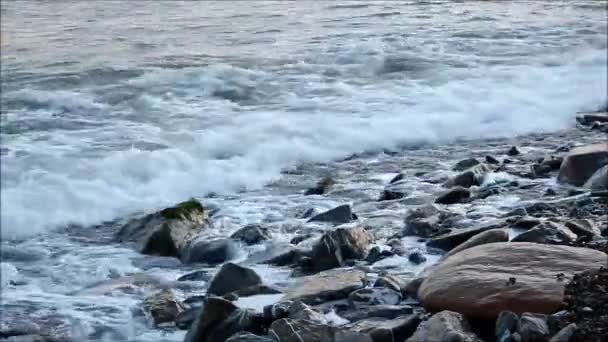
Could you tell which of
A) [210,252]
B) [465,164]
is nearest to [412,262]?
[210,252]

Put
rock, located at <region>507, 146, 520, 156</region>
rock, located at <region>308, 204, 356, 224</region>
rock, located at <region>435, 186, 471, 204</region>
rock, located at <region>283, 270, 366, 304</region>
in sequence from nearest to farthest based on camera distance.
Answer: rock, located at <region>283, 270, 366, 304</region> < rock, located at <region>308, 204, 356, 224</region> < rock, located at <region>435, 186, 471, 204</region> < rock, located at <region>507, 146, 520, 156</region>

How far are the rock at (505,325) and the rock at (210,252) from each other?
7.76 ft

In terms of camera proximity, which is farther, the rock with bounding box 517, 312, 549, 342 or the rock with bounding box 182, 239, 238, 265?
the rock with bounding box 182, 239, 238, 265

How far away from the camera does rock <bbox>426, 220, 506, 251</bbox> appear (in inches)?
236

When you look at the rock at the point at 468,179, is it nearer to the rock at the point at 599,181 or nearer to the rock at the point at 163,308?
the rock at the point at 599,181

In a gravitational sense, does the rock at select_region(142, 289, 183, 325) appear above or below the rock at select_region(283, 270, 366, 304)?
below

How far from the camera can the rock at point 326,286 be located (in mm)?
5137

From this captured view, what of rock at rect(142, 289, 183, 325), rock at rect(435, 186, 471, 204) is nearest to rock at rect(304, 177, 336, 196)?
rock at rect(435, 186, 471, 204)

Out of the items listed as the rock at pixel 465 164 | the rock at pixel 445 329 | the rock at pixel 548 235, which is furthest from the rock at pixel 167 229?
the rock at pixel 445 329

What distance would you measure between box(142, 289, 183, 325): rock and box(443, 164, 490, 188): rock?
296 centimetres

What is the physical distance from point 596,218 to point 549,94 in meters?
5.77

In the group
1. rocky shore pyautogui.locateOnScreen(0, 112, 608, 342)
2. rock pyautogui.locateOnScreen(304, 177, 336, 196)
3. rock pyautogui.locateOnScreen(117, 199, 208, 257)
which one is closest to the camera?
rocky shore pyautogui.locateOnScreen(0, 112, 608, 342)

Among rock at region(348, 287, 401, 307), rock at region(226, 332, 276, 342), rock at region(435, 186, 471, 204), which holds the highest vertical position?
rock at region(226, 332, 276, 342)

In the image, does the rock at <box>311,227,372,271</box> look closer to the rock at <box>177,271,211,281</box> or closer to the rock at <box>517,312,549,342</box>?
the rock at <box>177,271,211,281</box>
